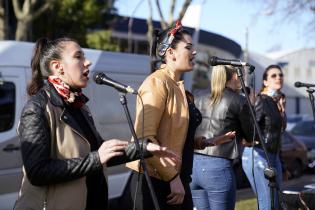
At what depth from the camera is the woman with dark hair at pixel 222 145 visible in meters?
4.64

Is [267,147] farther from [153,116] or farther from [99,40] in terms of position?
[99,40]

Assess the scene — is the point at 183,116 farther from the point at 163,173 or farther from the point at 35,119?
the point at 35,119

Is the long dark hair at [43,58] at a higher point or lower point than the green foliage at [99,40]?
lower

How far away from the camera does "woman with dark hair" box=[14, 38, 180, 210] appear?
2934 millimetres

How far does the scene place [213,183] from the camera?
4.64 meters

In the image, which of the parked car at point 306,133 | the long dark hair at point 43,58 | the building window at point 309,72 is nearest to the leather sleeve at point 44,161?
the long dark hair at point 43,58

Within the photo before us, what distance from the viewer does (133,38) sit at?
2609cm

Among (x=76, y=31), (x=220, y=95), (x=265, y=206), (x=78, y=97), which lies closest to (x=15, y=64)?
(x=220, y=95)

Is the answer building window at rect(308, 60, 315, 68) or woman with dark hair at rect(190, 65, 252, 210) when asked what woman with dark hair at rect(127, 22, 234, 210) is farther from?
building window at rect(308, 60, 315, 68)

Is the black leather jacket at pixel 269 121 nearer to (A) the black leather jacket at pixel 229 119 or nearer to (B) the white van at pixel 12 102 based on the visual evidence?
(A) the black leather jacket at pixel 229 119

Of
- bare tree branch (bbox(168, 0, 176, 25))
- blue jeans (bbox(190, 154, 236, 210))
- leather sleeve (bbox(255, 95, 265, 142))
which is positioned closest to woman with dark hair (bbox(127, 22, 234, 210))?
blue jeans (bbox(190, 154, 236, 210))

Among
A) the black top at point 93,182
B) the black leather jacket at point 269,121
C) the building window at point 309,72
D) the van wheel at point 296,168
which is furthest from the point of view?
the building window at point 309,72

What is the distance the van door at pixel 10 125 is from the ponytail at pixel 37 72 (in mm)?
3837

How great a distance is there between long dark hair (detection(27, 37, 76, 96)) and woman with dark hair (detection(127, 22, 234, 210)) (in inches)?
22.1
